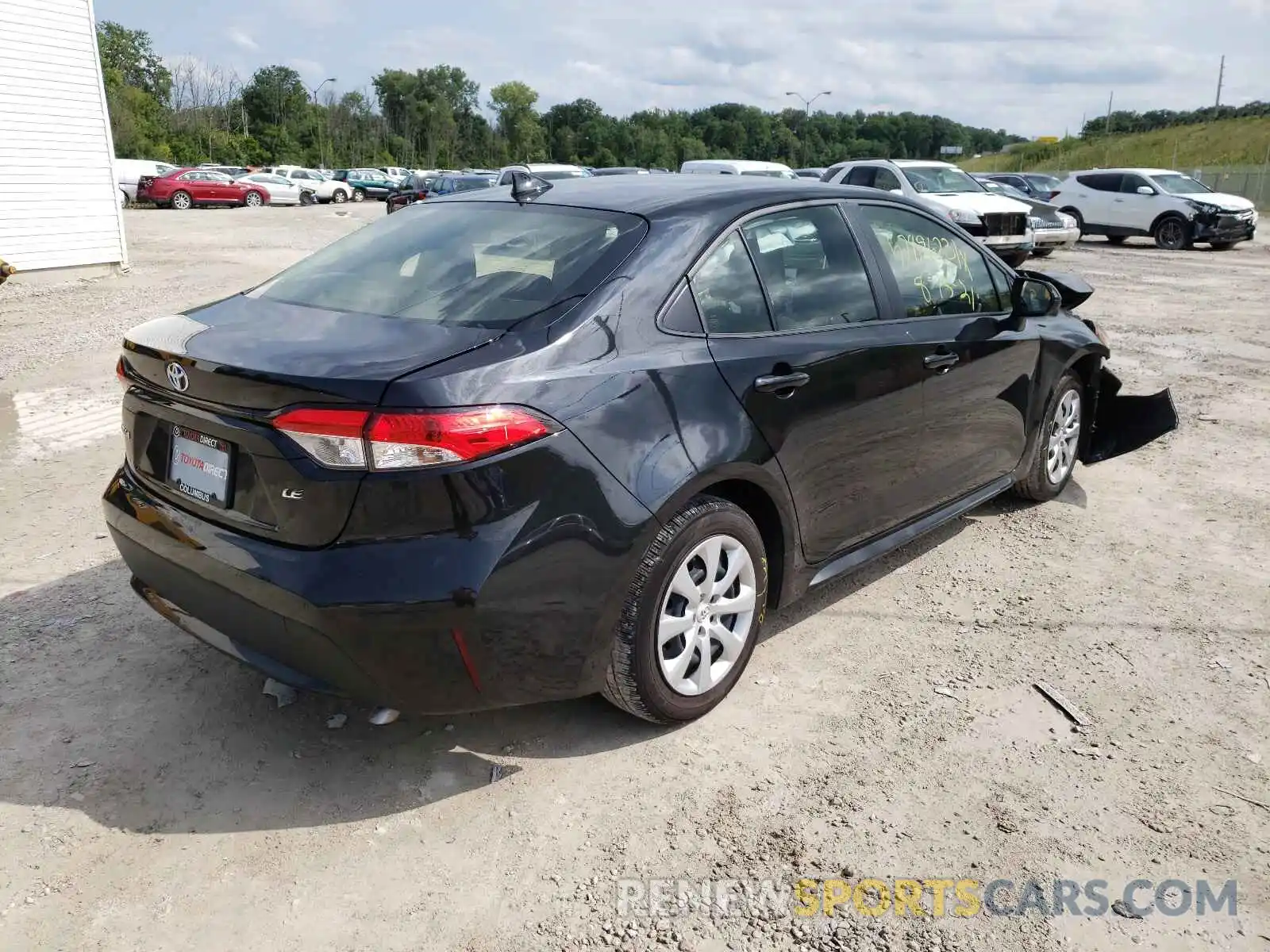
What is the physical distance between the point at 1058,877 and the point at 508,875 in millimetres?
1426

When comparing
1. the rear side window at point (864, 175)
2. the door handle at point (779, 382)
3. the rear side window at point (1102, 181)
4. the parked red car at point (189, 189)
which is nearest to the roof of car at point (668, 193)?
the door handle at point (779, 382)

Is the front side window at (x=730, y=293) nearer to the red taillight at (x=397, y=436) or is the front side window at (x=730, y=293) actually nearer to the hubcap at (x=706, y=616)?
the hubcap at (x=706, y=616)

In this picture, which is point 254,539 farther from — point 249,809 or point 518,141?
point 518,141

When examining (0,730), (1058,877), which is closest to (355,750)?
(0,730)

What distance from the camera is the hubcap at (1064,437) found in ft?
17.2

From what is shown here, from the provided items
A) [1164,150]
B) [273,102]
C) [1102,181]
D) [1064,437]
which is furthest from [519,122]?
[1064,437]

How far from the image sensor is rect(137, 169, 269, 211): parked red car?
3684cm

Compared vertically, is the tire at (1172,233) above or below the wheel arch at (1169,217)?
below

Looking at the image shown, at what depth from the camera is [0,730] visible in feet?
10.5

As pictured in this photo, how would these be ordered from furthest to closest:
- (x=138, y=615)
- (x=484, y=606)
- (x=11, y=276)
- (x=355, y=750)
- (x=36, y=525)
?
(x=11, y=276) → (x=36, y=525) → (x=138, y=615) → (x=355, y=750) → (x=484, y=606)

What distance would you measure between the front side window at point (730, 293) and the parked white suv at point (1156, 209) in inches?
907

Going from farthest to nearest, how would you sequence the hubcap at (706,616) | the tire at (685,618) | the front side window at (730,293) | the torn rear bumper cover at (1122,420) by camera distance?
the torn rear bumper cover at (1122,420)
the front side window at (730,293)
the hubcap at (706,616)
the tire at (685,618)

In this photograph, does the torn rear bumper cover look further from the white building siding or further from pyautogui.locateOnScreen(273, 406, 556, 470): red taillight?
the white building siding

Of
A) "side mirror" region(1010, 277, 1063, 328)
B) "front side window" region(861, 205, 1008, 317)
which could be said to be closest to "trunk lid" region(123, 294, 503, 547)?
"front side window" region(861, 205, 1008, 317)
